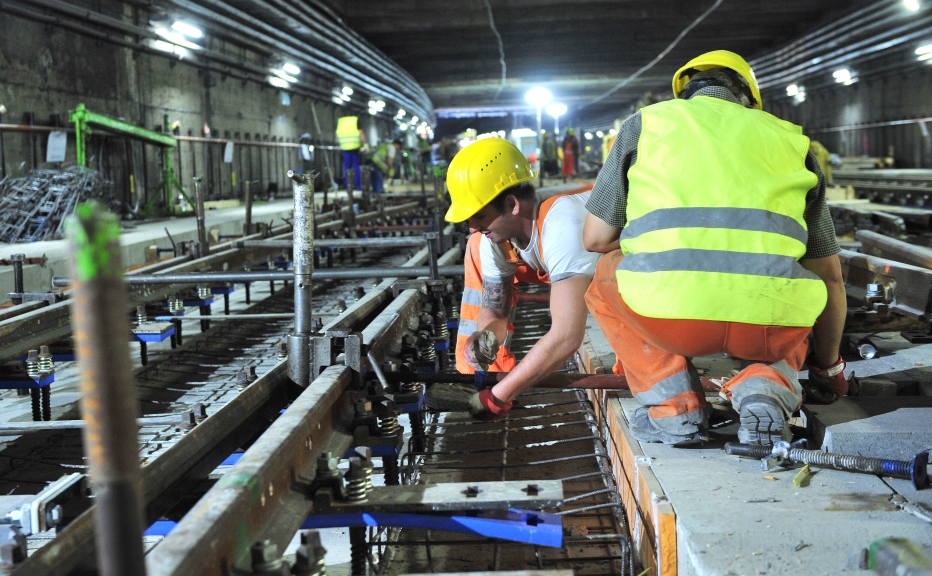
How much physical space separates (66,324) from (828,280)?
3994mm

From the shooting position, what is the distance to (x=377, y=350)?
3.91 metres

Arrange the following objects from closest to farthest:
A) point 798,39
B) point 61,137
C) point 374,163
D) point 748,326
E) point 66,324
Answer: point 748,326
point 66,324
point 61,137
point 374,163
point 798,39

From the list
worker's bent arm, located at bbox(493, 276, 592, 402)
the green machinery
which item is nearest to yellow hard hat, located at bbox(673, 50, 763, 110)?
worker's bent arm, located at bbox(493, 276, 592, 402)

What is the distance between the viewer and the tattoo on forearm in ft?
13.5

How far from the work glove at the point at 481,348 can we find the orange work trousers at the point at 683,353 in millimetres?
819

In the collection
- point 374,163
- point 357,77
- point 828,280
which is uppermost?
point 357,77

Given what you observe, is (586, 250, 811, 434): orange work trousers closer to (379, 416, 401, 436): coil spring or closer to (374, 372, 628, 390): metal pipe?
(374, 372, 628, 390): metal pipe

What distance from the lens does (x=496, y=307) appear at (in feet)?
13.5

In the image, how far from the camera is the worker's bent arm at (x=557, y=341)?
3088 millimetres

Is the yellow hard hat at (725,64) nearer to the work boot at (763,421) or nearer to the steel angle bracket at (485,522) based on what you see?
the work boot at (763,421)

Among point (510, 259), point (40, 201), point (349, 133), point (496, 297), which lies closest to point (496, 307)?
point (496, 297)

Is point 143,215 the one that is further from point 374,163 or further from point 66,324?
point 66,324

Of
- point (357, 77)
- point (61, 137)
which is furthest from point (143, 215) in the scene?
point (357, 77)

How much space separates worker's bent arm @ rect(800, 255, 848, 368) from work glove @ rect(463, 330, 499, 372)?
134cm
